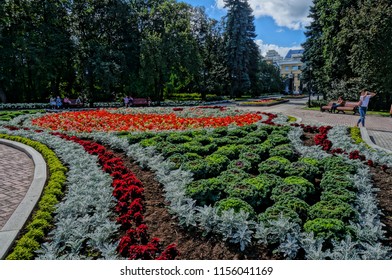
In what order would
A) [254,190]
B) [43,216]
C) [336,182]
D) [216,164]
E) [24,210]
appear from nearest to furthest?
[43,216], [24,210], [254,190], [336,182], [216,164]

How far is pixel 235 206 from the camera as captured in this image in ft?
13.5

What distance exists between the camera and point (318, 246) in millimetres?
3334

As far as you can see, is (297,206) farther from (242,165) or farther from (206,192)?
(242,165)

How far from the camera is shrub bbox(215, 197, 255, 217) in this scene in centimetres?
404

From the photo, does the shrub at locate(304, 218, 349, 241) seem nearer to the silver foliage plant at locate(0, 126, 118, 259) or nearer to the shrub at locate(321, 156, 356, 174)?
the shrub at locate(321, 156, 356, 174)

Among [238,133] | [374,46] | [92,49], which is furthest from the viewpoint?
[92,49]

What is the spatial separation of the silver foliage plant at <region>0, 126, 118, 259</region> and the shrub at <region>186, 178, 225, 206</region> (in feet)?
4.11

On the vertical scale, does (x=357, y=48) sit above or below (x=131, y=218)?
above

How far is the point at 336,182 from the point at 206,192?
7.20 ft

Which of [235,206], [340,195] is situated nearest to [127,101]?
[235,206]

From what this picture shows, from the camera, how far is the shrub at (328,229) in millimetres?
3443

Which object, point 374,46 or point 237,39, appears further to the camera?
point 237,39

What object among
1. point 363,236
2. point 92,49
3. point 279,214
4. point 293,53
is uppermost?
point 293,53
